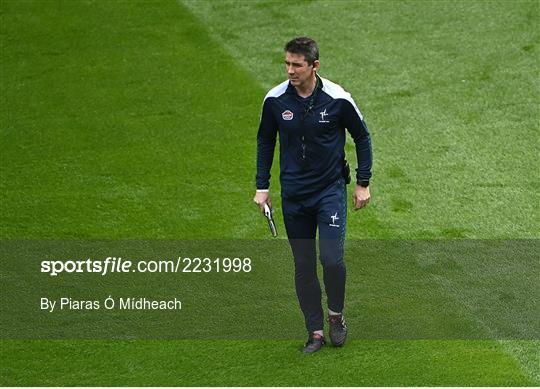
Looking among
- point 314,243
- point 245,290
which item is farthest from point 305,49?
point 245,290

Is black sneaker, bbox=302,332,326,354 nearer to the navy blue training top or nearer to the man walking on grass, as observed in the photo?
the man walking on grass

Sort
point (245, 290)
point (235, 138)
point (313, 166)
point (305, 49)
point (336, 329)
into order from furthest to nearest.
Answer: point (235, 138) < point (245, 290) < point (336, 329) < point (313, 166) < point (305, 49)

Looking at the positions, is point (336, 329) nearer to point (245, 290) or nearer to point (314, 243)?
point (314, 243)

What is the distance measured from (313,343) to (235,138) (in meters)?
3.50

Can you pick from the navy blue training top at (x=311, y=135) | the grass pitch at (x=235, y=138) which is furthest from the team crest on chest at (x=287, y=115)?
the grass pitch at (x=235, y=138)

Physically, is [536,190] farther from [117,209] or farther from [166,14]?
[166,14]

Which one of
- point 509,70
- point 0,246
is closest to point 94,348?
point 0,246

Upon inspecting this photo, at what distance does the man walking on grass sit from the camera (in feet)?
26.3

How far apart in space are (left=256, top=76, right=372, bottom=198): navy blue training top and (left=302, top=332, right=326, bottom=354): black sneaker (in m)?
1.00

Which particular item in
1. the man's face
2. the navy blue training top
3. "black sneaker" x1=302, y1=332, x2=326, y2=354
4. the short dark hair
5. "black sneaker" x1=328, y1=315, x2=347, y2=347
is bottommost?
"black sneaker" x1=302, y1=332, x2=326, y2=354

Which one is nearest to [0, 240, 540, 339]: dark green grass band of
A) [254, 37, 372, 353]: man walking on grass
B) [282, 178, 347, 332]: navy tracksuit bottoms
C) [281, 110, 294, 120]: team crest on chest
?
[282, 178, 347, 332]: navy tracksuit bottoms

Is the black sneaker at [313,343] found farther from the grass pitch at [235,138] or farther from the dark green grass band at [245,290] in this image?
the dark green grass band at [245,290]

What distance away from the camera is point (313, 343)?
8.61m

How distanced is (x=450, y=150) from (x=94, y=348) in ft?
13.4
